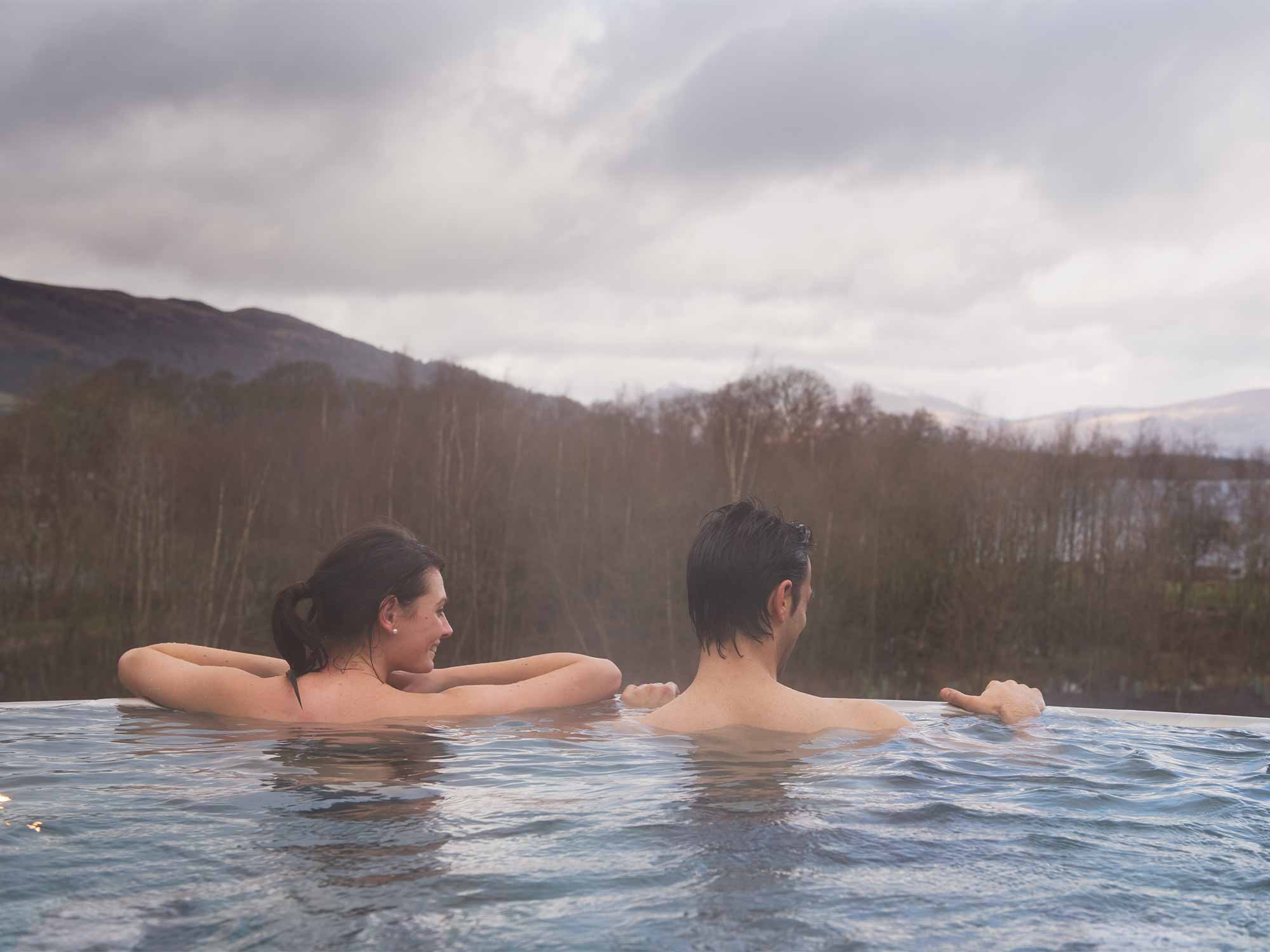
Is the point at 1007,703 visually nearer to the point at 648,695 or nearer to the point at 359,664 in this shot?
the point at 648,695

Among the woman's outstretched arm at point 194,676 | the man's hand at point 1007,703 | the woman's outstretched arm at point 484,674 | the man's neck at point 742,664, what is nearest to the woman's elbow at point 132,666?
the woman's outstretched arm at point 194,676

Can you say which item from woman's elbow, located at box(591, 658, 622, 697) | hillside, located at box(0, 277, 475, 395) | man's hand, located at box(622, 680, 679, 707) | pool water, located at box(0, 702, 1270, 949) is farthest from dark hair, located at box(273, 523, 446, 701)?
hillside, located at box(0, 277, 475, 395)

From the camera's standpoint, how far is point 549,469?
20.0m

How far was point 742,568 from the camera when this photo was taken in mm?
3156

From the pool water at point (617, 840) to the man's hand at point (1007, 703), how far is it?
0.50ft

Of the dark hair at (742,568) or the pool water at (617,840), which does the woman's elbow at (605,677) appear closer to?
the pool water at (617,840)

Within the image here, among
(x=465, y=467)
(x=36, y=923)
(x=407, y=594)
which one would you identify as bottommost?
(x=36, y=923)

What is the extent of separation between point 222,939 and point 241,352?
44.2 meters

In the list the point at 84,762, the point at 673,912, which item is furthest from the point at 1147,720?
the point at 84,762

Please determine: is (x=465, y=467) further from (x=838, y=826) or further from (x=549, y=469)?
(x=838, y=826)

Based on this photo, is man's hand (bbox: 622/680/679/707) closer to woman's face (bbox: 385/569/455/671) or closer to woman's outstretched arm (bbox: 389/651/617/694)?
woman's outstretched arm (bbox: 389/651/617/694)

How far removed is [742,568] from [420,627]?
41.5 inches

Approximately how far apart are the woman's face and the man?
78cm

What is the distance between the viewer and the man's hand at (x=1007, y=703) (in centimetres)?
403
